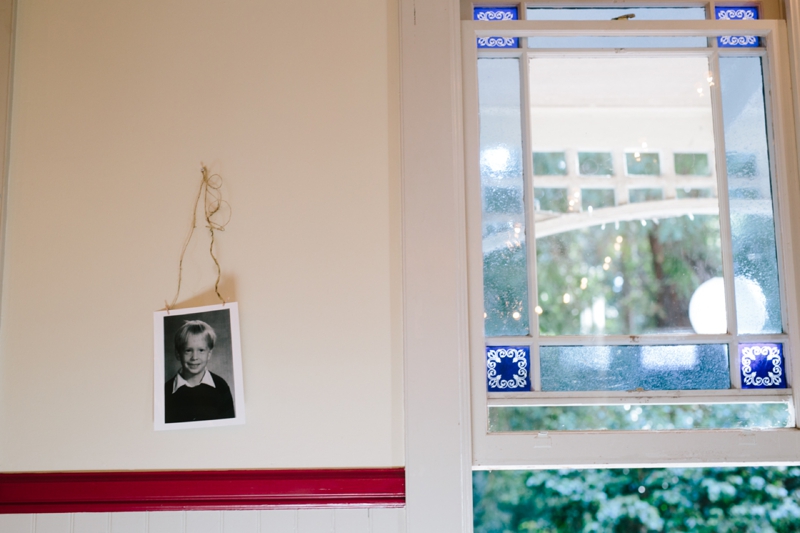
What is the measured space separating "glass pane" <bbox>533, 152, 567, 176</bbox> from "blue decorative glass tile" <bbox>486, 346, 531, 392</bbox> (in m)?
0.51

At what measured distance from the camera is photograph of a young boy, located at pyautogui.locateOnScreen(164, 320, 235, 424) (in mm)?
1542

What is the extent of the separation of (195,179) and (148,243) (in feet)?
0.72

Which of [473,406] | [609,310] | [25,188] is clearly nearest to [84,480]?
[25,188]

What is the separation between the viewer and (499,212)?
5.48ft

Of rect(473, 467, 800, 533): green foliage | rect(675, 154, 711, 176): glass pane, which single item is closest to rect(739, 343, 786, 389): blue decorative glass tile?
rect(473, 467, 800, 533): green foliage

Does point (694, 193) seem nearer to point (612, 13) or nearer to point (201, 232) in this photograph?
point (612, 13)

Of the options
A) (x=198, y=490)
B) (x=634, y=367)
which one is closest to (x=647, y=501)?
(x=634, y=367)

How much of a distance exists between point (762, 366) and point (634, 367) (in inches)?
14.0

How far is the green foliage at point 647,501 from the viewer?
66.2 inches

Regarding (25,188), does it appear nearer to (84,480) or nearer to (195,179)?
(195,179)

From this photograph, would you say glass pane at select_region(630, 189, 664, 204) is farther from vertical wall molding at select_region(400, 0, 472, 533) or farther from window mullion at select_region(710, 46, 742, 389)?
vertical wall molding at select_region(400, 0, 472, 533)

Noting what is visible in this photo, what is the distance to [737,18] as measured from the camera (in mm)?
1723

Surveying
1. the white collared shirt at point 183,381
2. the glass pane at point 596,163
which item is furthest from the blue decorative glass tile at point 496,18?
the white collared shirt at point 183,381

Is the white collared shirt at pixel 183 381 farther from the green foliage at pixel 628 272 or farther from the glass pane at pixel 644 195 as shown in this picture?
the glass pane at pixel 644 195
